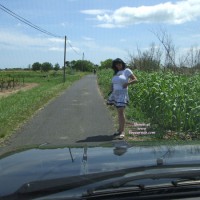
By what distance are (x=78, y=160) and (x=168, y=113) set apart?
8828 millimetres

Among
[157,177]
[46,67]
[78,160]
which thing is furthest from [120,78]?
[46,67]

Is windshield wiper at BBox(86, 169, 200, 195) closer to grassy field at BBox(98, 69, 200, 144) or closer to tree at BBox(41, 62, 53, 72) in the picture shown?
grassy field at BBox(98, 69, 200, 144)

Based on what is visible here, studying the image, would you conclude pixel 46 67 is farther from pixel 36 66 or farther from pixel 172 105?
pixel 172 105

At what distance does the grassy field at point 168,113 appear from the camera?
10.4 meters

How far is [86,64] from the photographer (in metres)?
141

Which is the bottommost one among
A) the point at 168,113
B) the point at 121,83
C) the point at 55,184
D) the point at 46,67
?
the point at 168,113

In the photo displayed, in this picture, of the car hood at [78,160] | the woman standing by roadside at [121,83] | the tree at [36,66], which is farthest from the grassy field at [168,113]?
the tree at [36,66]

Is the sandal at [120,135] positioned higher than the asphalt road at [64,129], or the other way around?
the sandal at [120,135]

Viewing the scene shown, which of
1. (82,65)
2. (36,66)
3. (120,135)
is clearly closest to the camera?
(120,135)

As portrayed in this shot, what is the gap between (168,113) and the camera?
442 inches

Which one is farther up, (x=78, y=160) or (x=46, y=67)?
(x=78, y=160)

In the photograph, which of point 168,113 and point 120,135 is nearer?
point 120,135

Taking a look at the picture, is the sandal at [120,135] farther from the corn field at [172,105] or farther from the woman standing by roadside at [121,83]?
the corn field at [172,105]

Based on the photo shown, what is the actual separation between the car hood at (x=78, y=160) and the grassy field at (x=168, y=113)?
6.77 m
